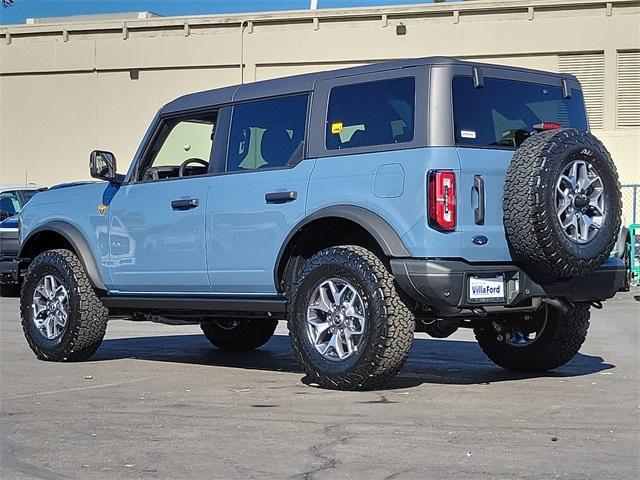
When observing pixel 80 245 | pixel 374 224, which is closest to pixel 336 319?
pixel 374 224

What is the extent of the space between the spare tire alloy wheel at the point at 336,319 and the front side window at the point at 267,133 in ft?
3.28

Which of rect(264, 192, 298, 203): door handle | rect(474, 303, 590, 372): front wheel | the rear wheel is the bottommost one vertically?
the rear wheel

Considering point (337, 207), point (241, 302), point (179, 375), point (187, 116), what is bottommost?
point (179, 375)

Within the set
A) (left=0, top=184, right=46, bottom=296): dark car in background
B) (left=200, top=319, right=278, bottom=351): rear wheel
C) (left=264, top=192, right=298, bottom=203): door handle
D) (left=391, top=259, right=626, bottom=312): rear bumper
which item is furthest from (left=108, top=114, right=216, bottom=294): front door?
(left=0, top=184, right=46, bottom=296): dark car in background

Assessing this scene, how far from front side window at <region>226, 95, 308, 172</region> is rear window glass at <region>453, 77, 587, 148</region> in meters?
1.22

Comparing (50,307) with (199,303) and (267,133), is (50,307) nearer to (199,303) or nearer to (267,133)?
(199,303)

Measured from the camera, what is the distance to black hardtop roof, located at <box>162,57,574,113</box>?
7598 mm

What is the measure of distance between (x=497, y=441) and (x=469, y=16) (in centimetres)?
2612

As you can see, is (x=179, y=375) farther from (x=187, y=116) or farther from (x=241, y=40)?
(x=241, y=40)

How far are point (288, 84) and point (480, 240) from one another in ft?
6.49

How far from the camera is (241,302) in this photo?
8.41 meters

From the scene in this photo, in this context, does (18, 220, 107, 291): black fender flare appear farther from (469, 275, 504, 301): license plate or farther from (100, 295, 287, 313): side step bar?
(469, 275, 504, 301): license plate

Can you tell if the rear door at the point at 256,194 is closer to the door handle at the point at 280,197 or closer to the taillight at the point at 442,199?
the door handle at the point at 280,197

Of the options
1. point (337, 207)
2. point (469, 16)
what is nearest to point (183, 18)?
point (469, 16)
